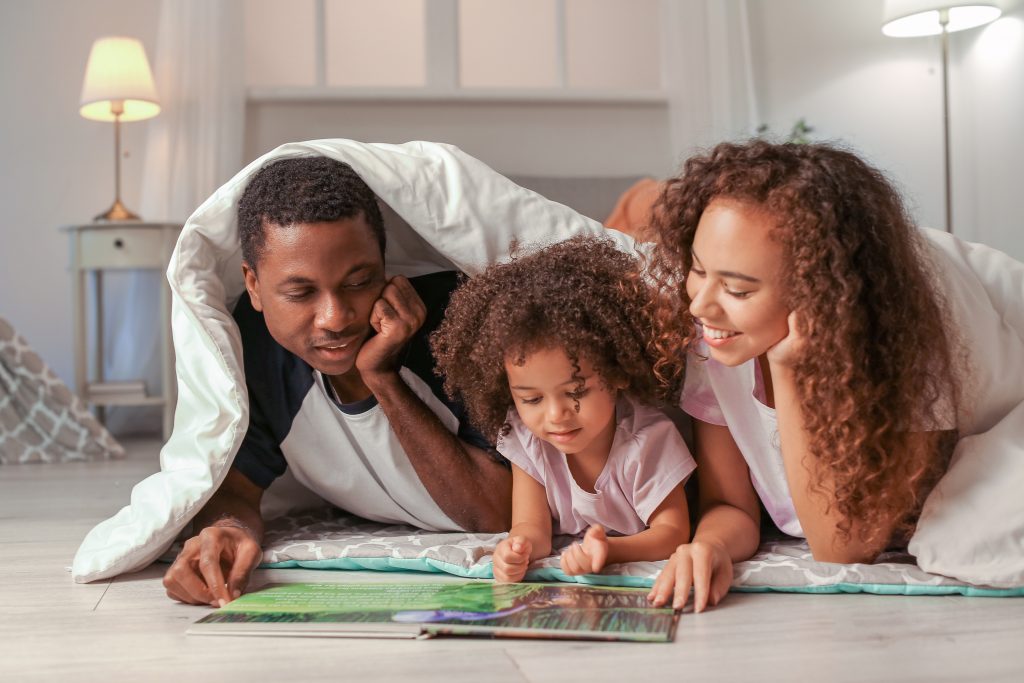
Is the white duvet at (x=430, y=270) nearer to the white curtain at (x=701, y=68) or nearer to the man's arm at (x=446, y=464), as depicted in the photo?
the man's arm at (x=446, y=464)

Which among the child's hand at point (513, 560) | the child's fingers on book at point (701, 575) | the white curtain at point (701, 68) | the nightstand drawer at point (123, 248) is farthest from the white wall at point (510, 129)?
the child's fingers on book at point (701, 575)

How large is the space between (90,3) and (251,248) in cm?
295

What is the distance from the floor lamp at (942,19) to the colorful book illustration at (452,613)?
3.12 m

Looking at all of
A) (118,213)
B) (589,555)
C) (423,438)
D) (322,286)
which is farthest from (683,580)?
(118,213)

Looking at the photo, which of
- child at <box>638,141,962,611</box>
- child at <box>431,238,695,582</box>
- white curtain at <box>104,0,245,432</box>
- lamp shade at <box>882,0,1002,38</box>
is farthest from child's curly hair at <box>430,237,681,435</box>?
lamp shade at <box>882,0,1002,38</box>

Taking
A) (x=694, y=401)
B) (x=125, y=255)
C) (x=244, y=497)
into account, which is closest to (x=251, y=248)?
(x=244, y=497)

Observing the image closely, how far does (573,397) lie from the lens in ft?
4.28

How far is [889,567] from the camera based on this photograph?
1.27 meters

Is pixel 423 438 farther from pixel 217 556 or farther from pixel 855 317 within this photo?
pixel 855 317

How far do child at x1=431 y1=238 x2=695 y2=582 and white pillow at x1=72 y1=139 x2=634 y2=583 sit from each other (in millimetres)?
131

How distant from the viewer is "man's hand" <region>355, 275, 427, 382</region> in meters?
1.44

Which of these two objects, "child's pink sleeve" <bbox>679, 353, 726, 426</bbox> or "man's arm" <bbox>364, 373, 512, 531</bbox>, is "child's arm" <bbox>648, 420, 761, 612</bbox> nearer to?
"child's pink sleeve" <bbox>679, 353, 726, 426</bbox>

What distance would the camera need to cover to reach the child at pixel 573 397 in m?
1.29

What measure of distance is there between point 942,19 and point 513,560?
3.26 metres
